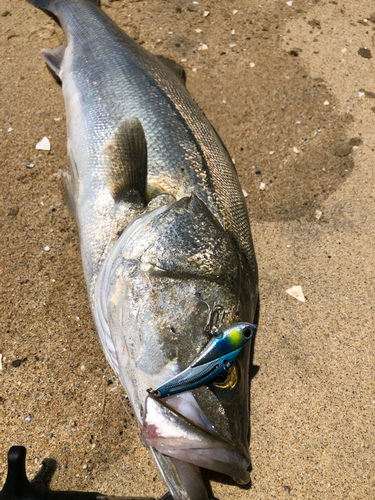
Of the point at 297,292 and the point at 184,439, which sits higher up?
the point at 184,439

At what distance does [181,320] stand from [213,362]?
22 cm

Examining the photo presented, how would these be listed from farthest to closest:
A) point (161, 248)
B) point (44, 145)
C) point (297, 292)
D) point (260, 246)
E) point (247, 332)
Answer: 1. point (44, 145)
2. point (260, 246)
3. point (297, 292)
4. point (161, 248)
5. point (247, 332)

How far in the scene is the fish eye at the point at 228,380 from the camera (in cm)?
147

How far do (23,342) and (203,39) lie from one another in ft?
11.5

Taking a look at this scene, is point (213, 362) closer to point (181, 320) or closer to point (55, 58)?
point (181, 320)

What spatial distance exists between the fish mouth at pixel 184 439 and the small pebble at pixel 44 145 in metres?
2.40

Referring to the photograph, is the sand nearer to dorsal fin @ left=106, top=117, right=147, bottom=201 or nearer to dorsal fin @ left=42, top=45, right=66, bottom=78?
dorsal fin @ left=42, top=45, right=66, bottom=78

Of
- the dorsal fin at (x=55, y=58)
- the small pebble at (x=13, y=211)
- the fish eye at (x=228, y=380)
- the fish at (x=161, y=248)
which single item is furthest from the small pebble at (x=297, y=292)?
the dorsal fin at (x=55, y=58)

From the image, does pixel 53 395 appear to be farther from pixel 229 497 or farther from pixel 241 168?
pixel 241 168

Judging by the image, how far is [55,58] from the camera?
3.12 metres

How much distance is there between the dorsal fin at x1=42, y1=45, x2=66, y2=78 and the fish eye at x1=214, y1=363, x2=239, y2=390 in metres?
2.98

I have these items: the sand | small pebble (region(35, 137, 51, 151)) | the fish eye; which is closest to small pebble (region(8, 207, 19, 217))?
Answer: the sand

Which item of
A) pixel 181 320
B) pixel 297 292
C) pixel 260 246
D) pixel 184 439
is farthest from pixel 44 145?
pixel 184 439

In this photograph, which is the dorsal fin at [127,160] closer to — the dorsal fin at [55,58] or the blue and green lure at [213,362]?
the blue and green lure at [213,362]
